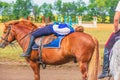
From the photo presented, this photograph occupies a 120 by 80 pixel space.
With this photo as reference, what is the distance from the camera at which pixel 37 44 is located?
32.9 feet

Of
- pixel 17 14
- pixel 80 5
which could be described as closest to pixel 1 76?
pixel 17 14

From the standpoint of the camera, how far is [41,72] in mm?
12703

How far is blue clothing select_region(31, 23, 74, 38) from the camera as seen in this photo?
31.6 feet

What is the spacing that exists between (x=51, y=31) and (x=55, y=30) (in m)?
0.13

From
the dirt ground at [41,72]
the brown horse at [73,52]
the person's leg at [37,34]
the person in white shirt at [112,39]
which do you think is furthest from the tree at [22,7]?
the person in white shirt at [112,39]

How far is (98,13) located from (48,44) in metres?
79.7

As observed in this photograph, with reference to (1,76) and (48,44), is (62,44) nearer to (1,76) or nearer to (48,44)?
(48,44)

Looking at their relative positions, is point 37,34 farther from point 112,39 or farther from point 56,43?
point 112,39

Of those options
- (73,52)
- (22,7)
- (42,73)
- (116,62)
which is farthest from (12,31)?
(22,7)

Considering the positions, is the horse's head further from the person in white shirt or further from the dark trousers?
the dark trousers

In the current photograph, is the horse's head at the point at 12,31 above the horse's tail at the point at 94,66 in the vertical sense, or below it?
above

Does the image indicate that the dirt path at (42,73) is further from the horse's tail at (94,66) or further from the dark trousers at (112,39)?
the dark trousers at (112,39)

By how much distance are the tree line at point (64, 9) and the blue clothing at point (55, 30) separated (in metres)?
64.8

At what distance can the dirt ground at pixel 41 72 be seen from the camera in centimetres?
1191
